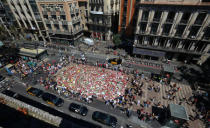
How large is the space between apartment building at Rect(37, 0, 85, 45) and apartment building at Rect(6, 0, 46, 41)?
3.58 metres

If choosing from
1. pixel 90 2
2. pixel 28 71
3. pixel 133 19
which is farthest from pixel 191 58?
pixel 28 71

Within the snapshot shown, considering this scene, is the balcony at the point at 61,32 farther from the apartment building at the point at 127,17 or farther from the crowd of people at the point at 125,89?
the apartment building at the point at 127,17

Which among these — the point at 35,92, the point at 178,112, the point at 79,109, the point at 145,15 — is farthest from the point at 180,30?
the point at 35,92

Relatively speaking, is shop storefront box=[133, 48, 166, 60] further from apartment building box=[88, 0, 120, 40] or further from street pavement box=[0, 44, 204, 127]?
apartment building box=[88, 0, 120, 40]

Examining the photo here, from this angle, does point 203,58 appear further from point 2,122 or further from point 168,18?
point 2,122

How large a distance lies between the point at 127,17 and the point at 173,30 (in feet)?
62.4

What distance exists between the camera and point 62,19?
1770 inches

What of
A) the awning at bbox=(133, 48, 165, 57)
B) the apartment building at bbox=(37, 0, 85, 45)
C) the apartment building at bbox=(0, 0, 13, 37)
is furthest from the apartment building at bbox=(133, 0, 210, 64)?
the apartment building at bbox=(0, 0, 13, 37)

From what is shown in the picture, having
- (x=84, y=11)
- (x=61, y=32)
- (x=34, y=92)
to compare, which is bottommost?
(x=34, y=92)

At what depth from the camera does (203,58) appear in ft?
115

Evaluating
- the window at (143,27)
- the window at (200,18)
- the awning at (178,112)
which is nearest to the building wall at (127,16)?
the window at (143,27)

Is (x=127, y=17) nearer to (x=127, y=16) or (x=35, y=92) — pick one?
(x=127, y=16)

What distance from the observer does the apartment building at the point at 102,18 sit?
4497 centimetres

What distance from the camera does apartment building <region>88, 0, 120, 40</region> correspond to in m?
45.0
